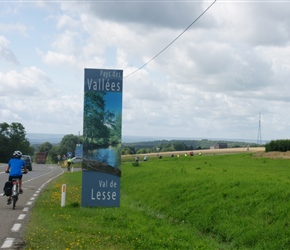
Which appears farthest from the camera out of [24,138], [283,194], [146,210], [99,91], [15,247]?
[24,138]

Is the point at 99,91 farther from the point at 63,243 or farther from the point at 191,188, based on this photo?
the point at 63,243

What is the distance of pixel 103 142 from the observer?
1669 centimetres

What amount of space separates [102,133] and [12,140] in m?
126

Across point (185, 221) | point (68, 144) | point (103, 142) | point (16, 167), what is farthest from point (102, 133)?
point (68, 144)

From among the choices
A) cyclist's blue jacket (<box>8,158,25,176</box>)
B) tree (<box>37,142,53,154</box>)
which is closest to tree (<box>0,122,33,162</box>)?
tree (<box>37,142,53,154</box>)

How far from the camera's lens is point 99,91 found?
54.0 feet

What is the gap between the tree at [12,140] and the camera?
437 ft

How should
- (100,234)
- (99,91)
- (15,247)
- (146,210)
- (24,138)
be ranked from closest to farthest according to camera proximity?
1. (15,247)
2. (100,234)
3. (99,91)
4. (146,210)
5. (24,138)

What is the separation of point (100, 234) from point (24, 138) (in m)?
138

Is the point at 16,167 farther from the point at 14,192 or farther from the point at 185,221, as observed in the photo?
the point at 185,221

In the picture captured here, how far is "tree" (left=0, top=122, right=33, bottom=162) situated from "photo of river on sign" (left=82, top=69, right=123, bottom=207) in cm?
11842

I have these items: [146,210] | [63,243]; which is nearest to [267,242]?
[63,243]

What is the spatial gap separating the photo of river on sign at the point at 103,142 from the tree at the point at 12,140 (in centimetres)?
11842

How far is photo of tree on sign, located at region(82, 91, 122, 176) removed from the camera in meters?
16.6
